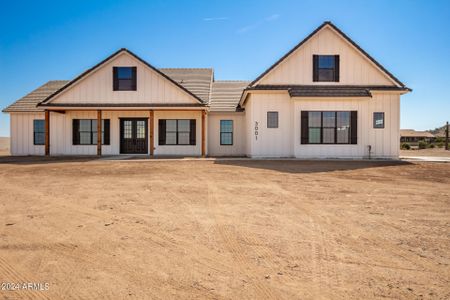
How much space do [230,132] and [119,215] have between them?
16.6 metres

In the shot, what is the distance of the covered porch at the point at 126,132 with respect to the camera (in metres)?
20.3

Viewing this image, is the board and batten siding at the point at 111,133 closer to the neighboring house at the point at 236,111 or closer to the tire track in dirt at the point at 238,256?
the neighboring house at the point at 236,111

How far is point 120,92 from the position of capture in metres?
19.3

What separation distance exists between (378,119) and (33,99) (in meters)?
24.8

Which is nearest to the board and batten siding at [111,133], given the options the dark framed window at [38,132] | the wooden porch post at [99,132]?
the wooden porch post at [99,132]

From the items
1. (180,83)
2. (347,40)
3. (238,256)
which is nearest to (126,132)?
(180,83)

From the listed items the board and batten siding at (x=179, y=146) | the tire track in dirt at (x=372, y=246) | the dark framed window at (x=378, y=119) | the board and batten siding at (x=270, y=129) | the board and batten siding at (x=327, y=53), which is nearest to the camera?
the tire track in dirt at (x=372, y=246)

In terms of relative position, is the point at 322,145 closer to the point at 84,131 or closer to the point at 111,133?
the point at 111,133

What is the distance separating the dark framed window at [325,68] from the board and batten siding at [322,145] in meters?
1.65

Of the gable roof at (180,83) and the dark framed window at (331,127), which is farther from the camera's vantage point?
the gable roof at (180,83)

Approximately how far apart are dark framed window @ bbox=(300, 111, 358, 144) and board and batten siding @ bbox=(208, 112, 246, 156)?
5.71 m

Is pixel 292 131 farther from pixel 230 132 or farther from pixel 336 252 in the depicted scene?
pixel 336 252

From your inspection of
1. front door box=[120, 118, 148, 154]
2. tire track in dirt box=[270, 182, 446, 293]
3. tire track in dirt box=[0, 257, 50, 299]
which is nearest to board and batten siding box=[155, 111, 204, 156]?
front door box=[120, 118, 148, 154]

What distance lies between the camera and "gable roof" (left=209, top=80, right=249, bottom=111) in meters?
21.6
